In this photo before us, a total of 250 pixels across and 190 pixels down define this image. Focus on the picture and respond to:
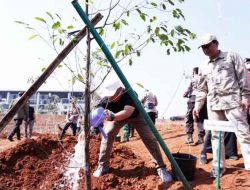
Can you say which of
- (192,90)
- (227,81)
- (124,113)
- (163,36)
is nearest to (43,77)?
(163,36)

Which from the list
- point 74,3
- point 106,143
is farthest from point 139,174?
point 74,3

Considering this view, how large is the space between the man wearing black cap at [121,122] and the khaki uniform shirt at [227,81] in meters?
1.01

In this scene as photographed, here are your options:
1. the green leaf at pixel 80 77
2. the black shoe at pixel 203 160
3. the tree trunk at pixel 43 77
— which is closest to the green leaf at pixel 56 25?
the tree trunk at pixel 43 77

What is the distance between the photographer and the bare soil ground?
176 inches

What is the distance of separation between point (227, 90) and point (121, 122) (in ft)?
5.08

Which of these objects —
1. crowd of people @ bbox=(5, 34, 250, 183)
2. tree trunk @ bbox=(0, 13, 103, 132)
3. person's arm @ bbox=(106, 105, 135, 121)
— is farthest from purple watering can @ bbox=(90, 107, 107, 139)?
tree trunk @ bbox=(0, 13, 103, 132)

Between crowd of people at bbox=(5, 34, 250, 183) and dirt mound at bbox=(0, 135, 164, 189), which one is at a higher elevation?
crowd of people at bbox=(5, 34, 250, 183)

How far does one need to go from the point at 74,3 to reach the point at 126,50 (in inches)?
27.4

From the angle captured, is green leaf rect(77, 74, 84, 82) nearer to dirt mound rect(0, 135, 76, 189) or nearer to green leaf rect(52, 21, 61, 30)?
green leaf rect(52, 21, 61, 30)

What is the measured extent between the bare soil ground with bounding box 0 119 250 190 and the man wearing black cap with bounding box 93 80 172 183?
174mm

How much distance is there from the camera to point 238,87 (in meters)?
4.18

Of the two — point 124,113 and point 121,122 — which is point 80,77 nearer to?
point 124,113

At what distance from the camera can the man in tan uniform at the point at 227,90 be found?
409 cm

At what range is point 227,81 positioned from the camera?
4.16 metres
